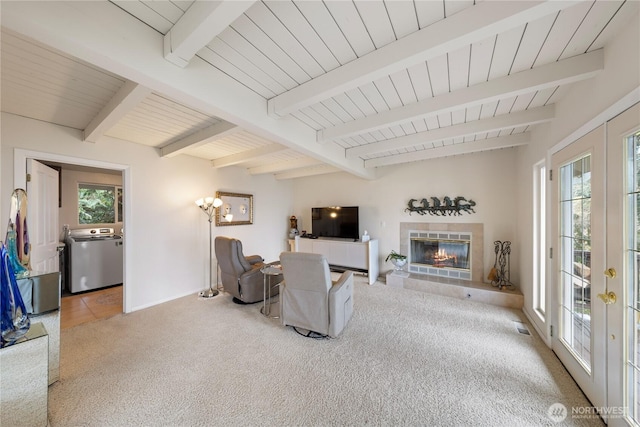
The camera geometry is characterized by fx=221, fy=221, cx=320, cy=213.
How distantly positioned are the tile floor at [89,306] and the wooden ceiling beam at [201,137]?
2419 millimetres

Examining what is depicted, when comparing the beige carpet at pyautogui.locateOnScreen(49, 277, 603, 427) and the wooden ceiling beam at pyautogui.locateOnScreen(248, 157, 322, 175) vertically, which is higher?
the wooden ceiling beam at pyautogui.locateOnScreen(248, 157, 322, 175)

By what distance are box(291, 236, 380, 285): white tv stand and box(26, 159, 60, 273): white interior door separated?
3850 mm

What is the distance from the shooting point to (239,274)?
11.0ft

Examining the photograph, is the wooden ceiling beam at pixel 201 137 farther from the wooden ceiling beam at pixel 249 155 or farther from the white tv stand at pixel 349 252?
the white tv stand at pixel 349 252

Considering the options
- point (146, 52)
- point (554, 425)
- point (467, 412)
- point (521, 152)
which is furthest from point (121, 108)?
point (521, 152)

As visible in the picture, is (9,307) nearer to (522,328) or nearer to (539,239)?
(522,328)

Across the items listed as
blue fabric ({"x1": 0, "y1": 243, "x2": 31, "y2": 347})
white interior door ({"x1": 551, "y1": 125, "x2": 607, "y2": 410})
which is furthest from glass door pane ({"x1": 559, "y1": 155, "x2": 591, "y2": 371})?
blue fabric ({"x1": 0, "y1": 243, "x2": 31, "y2": 347})

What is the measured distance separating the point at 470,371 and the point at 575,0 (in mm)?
2516

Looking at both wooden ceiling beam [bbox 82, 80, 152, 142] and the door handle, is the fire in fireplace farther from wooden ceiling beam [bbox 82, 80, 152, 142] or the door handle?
wooden ceiling beam [bbox 82, 80, 152, 142]

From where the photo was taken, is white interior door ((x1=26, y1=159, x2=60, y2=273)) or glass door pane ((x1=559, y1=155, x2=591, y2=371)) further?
white interior door ((x1=26, y1=159, x2=60, y2=273))

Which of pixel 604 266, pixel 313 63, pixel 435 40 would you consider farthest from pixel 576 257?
pixel 313 63

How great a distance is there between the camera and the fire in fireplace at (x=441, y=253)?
4.07 meters

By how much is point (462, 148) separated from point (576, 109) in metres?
1.55

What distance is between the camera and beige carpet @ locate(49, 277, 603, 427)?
60.4 inches
